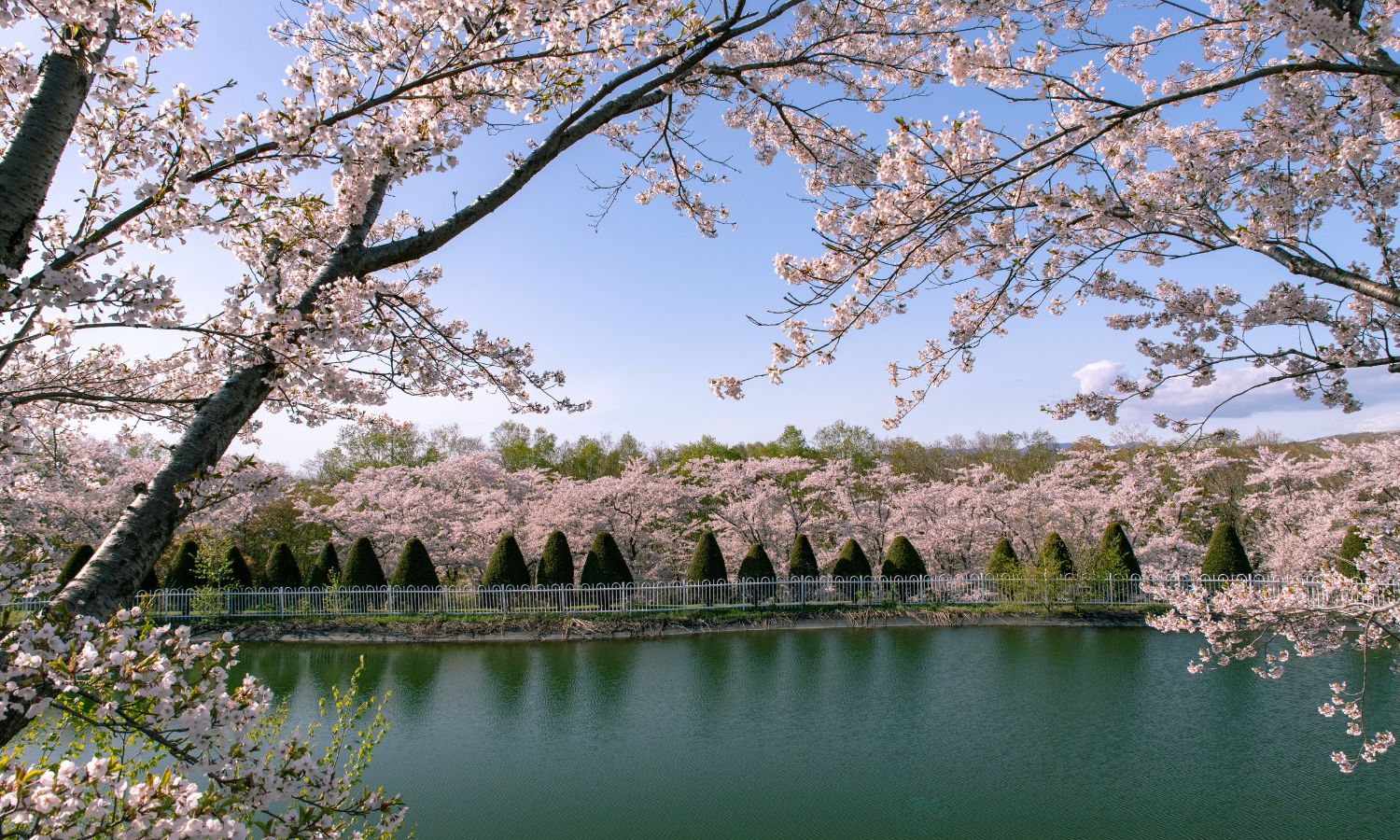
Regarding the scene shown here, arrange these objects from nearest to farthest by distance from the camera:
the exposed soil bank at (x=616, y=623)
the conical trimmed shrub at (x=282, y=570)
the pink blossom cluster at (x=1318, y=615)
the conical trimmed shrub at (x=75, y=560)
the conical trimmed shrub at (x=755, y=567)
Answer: the pink blossom cluster at (x=1318, y=615), the exposed soil bank at (x=616, y=623), the conical trimmed shrub at (x=75, y=560), the conical trimmed shrub at (x=282, y=570), the conical trimmed shrub at (x=755, y=567)

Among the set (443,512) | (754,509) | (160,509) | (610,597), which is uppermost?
(754,509)

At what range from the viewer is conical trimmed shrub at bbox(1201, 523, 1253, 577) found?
1374cm

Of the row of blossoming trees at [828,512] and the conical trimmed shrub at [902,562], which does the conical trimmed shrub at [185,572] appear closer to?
the row of blossoming trees at [828,512]

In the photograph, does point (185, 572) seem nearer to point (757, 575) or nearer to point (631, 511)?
point (631, 511)

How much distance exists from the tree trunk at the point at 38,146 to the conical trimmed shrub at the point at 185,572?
14972mm

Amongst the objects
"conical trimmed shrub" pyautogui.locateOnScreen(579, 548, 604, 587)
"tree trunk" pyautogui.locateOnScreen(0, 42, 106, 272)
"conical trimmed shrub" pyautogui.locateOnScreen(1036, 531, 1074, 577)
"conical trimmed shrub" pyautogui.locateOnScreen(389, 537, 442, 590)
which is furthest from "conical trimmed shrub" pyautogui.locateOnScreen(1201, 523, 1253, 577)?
"tree trunk" pyautogui.locateOnScreen(0, 42, 106, 272)

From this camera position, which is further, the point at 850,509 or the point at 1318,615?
the point at 850,509

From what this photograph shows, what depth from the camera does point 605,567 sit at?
14281 millimetres

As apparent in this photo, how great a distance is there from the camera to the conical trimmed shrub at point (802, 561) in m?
15.1

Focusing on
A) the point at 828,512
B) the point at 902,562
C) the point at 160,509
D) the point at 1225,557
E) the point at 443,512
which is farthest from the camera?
the point at 828,512

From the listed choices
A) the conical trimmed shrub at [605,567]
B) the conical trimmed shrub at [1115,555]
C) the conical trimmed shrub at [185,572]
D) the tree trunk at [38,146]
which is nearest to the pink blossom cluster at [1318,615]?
the tree trunk at [38,146]

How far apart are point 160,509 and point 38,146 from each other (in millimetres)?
892

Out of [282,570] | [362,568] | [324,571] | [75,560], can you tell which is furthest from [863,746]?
[75,560]

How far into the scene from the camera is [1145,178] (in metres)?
3.49
